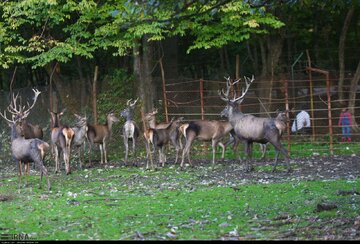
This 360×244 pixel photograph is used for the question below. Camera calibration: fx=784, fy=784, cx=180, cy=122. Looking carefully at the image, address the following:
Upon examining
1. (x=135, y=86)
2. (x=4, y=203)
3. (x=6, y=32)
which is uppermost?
(x=6, y=32)

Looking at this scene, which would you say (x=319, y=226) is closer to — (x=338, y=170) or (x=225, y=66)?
(x=338, y=170)

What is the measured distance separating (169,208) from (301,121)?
38.0ft

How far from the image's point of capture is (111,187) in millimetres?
15836

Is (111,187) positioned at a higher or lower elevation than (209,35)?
lower

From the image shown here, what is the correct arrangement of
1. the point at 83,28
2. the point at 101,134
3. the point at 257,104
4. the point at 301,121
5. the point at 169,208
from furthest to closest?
the point at 257,104 < the point at 301,121 < the point at 83,28 < the point at 101,134 < the point at 169,208

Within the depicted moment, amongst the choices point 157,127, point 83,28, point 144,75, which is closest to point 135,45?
point 144,75

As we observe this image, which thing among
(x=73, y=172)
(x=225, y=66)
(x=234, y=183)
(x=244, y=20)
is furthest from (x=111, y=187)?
(x=225, y=66)

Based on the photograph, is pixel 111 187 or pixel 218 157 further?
pixel 218 157

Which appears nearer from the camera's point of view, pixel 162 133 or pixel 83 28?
pixel 162 133

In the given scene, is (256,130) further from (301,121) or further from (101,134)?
(301,121)

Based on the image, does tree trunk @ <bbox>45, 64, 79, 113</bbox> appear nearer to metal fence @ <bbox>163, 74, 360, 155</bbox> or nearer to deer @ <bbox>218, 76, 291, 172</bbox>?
metal fence @ <bbox>163, 74, 360, 155</bbox>

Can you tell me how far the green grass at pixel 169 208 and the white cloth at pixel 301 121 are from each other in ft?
21.9

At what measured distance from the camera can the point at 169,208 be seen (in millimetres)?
12406

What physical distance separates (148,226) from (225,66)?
835 inches
